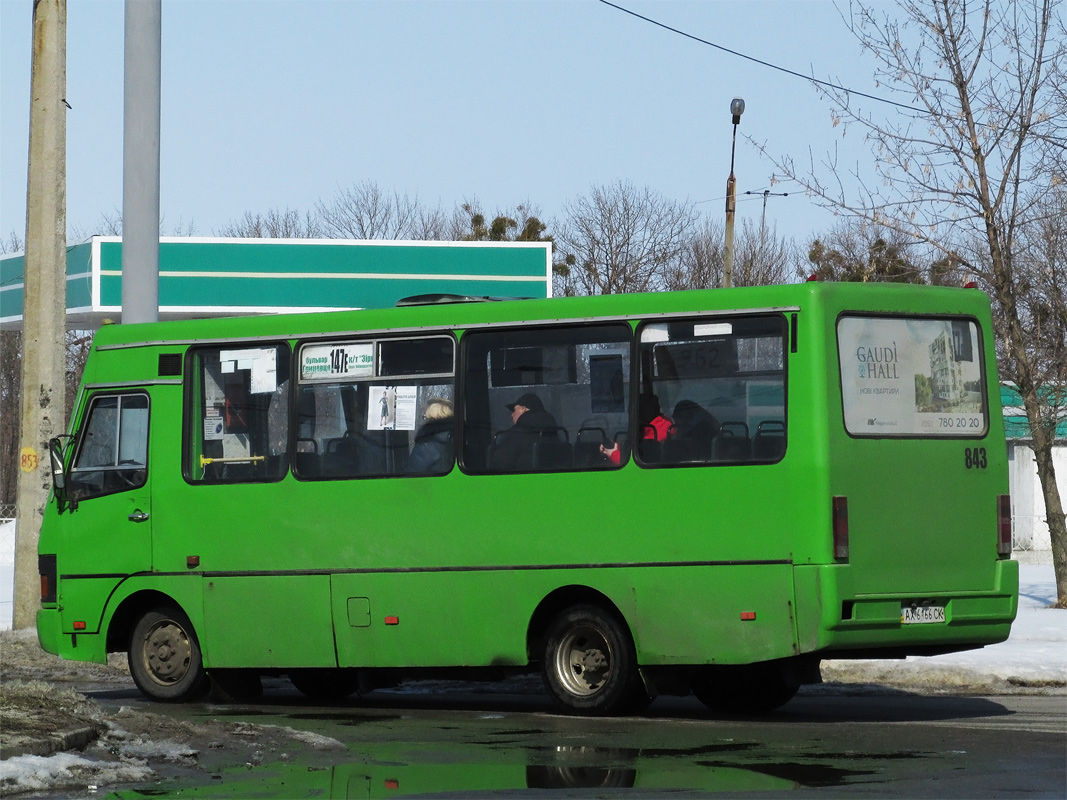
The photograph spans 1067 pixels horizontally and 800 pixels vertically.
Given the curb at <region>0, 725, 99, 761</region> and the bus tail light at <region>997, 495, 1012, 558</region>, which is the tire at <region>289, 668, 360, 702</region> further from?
the bus tail light at <region>997, 495, 1012, 558</region>

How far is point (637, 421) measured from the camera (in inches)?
465

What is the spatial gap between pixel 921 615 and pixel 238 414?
528 cm

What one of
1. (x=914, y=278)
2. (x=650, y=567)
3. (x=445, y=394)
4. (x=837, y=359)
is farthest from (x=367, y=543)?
(x=914, y=278)

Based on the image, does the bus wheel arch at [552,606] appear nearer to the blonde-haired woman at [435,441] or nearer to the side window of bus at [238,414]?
the blonde-haired woman at [435,441]

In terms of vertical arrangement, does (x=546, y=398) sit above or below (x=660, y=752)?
above

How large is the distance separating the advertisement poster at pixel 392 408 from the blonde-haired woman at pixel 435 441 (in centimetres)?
12

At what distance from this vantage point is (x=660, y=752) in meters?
9.72

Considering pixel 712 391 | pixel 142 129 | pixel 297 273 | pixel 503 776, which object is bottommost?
pixel 503 776

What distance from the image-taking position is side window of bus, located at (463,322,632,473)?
11.9 m

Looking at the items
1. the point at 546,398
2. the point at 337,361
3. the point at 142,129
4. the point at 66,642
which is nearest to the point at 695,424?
the point at 546,398

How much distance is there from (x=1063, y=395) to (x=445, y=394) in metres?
11.1

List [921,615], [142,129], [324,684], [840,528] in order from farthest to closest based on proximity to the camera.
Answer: [142,129] < [324,684] < [921,615] < [840,528]

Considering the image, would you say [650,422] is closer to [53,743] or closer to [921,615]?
[921,615]

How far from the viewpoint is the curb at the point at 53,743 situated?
336 inches
